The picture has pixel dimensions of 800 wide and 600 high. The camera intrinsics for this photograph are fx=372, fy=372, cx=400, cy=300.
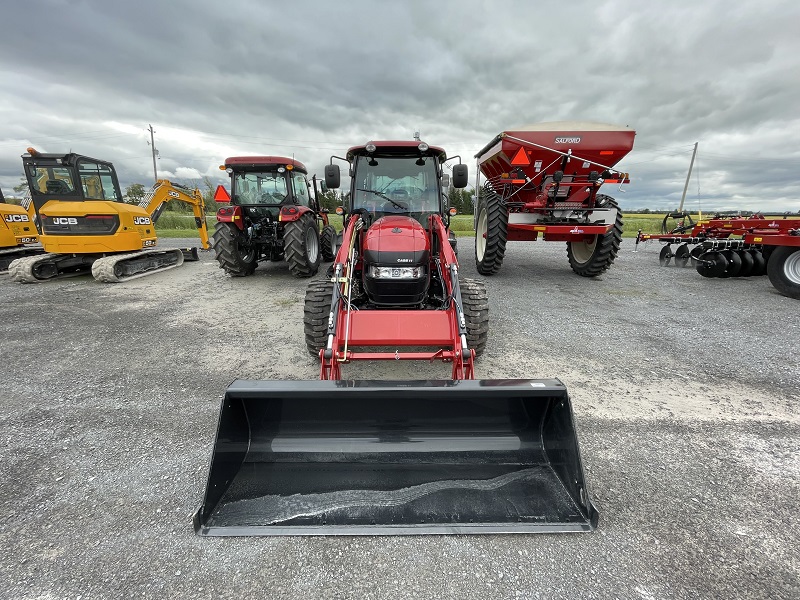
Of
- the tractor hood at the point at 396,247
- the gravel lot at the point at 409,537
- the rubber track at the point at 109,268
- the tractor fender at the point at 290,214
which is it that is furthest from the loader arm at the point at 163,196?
the tractor hood at the point at 396,247

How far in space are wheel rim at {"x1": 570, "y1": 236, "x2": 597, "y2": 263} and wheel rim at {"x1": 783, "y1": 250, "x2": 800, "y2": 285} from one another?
300 centimetres

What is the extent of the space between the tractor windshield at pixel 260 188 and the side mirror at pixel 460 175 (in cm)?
483

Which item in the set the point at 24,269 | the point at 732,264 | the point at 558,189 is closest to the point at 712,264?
the point at 732,264

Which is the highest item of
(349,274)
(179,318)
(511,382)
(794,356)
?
(349,274)

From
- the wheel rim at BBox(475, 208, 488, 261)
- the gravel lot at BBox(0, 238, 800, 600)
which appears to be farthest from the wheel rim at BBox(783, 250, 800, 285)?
the wheel rim at BBox(475, 208, 488, 261)

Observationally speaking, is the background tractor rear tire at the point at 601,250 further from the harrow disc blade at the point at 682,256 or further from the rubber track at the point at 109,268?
the rubber track at the point at 109,268

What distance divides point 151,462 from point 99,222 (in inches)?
296

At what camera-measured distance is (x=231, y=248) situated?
7.51 m

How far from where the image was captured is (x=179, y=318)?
524 cm

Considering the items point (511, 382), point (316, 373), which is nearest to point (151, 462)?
point (316, 373)

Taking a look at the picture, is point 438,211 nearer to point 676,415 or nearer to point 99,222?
point 676,415

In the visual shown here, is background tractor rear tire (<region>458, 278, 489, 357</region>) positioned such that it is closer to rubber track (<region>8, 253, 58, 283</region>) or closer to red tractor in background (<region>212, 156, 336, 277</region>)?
red tractor in background (<region>212, 156, 336, 277</region>)

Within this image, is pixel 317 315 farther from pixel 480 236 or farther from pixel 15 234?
pixel 15 234

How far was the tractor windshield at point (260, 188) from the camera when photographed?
806cm
